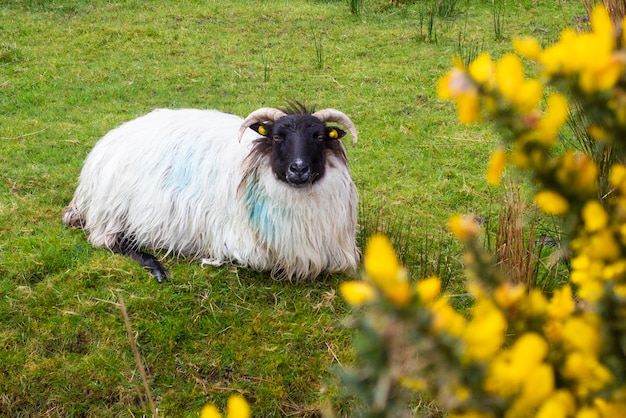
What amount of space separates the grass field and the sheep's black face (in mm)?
823

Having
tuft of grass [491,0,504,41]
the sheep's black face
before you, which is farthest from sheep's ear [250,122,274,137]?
tuft of grass [491,0,504,41]

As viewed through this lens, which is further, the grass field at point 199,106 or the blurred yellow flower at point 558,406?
the grass field at point 199,106

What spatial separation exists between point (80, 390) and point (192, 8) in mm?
9115

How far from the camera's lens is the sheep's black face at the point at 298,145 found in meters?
4.80

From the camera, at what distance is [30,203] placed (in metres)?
6.05

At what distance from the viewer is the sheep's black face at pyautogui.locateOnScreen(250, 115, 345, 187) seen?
480 centimetres

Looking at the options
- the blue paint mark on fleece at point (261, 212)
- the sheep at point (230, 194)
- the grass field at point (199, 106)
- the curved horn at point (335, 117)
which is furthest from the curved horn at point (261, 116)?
the grass field at point (199, 106)

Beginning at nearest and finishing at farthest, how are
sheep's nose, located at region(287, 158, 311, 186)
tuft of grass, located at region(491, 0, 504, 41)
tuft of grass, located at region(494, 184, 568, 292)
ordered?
tuft of grass, located at region(494, 184, 568, 292), sheep's nose, located at region(287, 158, 311, 186), tuft of grass, located at region(491, 0, 504, 41)

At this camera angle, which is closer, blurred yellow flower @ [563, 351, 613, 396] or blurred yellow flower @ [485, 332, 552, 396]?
blurred yellow flower @ [485, 332, 552, 396]

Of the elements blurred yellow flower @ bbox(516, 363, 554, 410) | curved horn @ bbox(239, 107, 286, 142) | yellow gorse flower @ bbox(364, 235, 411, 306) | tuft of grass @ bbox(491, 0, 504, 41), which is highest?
yellow gorse flower @ bbox(364, 235, 411, 306)

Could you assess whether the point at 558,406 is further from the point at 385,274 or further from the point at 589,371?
the point at 385,274

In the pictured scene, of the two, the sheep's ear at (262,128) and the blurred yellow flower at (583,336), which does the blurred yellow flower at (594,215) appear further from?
the sheep's ear at (262,128)

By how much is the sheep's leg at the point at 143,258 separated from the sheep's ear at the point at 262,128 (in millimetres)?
1245

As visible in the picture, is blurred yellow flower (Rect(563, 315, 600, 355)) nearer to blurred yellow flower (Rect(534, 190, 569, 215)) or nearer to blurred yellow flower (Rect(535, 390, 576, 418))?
blurred yellow flower (Rect(535, 390, 576, 418))
